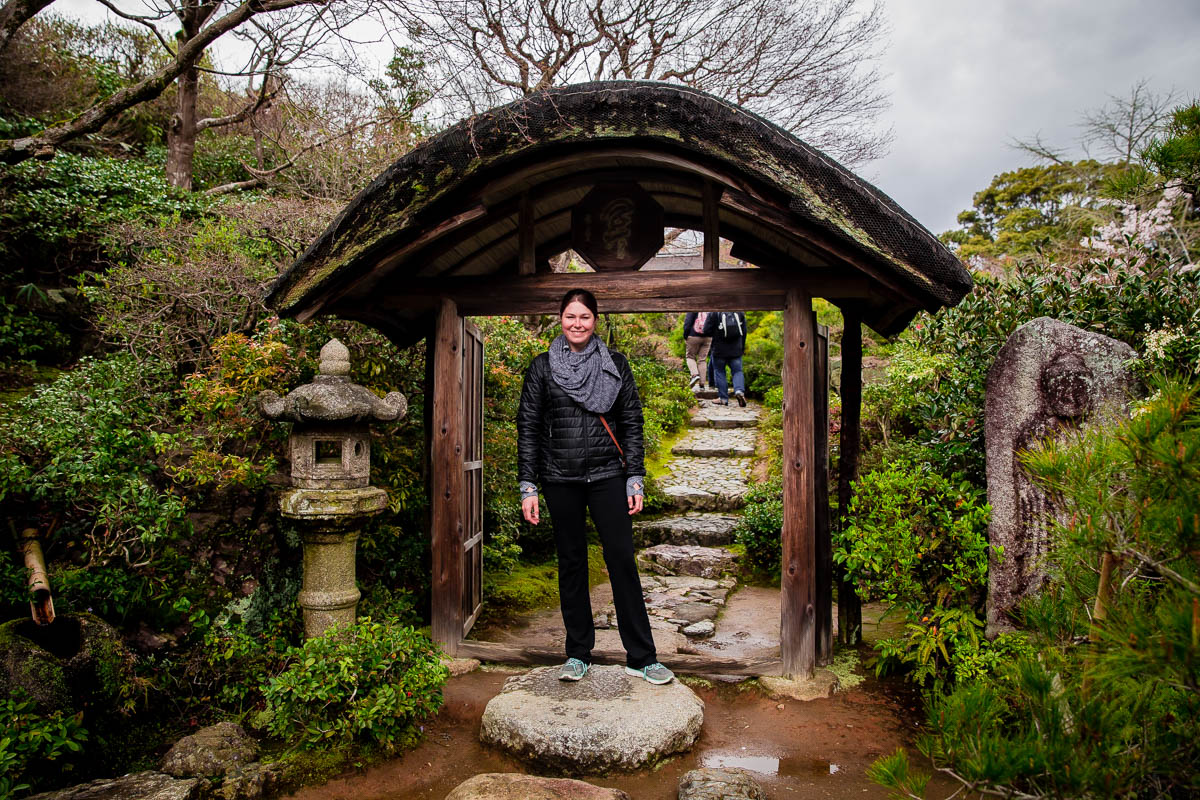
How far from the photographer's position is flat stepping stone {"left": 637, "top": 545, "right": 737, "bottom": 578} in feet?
24.2

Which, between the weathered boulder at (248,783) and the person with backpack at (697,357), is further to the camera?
the person with backpack at (697,357)

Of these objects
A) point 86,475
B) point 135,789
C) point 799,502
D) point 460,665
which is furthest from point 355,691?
point 799,502

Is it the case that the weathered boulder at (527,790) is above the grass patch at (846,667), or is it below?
above

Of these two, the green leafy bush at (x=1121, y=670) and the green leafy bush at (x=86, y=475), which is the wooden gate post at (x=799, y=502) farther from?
the green leafy bush at (x=86, y=475)

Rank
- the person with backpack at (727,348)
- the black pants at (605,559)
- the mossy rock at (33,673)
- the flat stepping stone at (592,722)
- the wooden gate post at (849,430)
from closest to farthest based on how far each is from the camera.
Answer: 1. the mossy rock at (33,673)
2. the flat stepping stone at (592,722)
3. the black pants at (605,559)
4. the wooden gate post at (849,430)
5. the person with backpack at (727,348)

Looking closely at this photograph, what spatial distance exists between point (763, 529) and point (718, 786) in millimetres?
4420

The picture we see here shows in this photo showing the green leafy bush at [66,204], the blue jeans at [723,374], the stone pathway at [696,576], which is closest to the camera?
the stone pathway at [696,576]

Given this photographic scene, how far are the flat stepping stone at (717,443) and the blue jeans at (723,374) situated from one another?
1.53 m

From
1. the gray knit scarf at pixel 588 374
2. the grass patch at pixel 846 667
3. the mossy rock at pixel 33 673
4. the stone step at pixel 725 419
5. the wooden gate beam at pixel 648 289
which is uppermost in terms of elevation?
the wooden gate beam at pixel 648 289

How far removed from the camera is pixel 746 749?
3.63 meters

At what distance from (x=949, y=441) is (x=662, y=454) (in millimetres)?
A: 6024

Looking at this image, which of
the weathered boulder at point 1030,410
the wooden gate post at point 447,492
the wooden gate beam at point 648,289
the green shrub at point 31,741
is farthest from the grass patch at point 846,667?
the green shrub at point 31,741

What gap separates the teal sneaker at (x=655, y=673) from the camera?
402 cm

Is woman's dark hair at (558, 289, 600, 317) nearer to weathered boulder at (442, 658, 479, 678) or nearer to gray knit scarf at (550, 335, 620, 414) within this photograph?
gray knit scarf at (550, 335, 620, 414)
